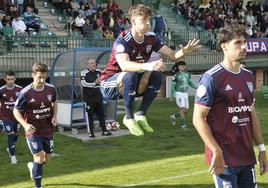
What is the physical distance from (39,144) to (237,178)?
17.8ft

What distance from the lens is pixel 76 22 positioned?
24.2 metres

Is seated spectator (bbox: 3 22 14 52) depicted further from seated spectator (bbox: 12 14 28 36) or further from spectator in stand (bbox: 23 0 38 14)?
spectator in stand (bbox: 23 0 38 14)

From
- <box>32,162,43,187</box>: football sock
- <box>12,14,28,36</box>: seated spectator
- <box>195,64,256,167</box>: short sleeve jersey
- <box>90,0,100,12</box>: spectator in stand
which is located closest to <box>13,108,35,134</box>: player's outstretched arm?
<box>32,162,43,187</box>: football sock

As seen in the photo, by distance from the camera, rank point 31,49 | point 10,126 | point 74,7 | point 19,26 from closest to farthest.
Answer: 1. point 10,126
2. point 31,49
3. point 19,26
4. point 74,7

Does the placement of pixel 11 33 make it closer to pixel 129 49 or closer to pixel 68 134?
pixel 68 134

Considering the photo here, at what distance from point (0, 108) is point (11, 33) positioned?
7521 mm

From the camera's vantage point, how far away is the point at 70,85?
17016mm

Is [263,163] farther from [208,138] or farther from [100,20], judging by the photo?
[100,20]

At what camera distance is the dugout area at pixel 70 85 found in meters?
16.8

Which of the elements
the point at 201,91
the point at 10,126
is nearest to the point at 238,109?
the point at 201,91

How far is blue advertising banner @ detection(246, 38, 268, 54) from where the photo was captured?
1130 inches

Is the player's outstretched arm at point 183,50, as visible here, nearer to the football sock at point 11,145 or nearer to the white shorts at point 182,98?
the football sock at point 11,145

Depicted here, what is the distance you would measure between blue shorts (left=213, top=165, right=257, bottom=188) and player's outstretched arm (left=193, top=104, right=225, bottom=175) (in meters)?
0.13

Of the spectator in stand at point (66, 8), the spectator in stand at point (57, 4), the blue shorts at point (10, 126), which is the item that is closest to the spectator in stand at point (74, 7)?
the spectator in stand at point (66, 8)
